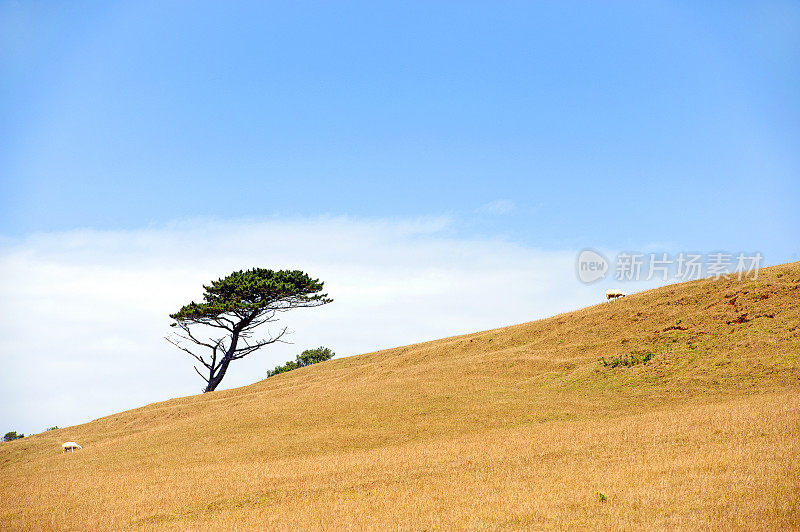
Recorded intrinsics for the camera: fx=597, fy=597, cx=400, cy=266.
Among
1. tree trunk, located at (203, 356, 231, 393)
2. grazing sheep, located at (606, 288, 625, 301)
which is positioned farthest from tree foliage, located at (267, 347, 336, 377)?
grazing sheep, located at (606, 288, 625, 301)

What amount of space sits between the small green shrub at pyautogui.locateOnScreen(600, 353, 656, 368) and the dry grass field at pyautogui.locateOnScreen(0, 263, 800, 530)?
28cm

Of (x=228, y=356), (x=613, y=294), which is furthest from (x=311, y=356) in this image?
(x=613, y=294)

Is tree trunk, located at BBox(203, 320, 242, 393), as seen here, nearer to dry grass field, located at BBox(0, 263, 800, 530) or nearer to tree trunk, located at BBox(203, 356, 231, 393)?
tree trunk, located at BBox(203, 356, 231, 393)

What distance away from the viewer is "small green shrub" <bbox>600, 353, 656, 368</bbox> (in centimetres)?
3478

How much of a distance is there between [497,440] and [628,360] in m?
15.2

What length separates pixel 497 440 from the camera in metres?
23.4

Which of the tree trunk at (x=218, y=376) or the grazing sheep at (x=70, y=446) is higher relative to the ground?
the tree trunk at (x=218, y=376)

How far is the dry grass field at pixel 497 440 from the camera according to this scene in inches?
569

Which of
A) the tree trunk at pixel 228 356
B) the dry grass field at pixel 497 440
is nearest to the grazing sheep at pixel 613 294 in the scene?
the dry grass field at pixel 497 440

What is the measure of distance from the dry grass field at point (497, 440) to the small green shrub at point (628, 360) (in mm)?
282

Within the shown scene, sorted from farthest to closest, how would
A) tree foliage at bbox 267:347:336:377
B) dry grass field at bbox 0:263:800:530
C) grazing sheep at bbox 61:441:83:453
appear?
1. tree foliage at bbox 267:347:336:377
2. grazing sheep at bbox 61:441:83:453
3. dry grass field at bbox 0:263:800:530

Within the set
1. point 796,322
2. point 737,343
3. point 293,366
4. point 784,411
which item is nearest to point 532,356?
point 737,343

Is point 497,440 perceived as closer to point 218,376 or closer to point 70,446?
point 70,446

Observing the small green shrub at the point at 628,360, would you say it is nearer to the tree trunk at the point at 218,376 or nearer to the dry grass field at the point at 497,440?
the dry grass field at the point at 497,440
